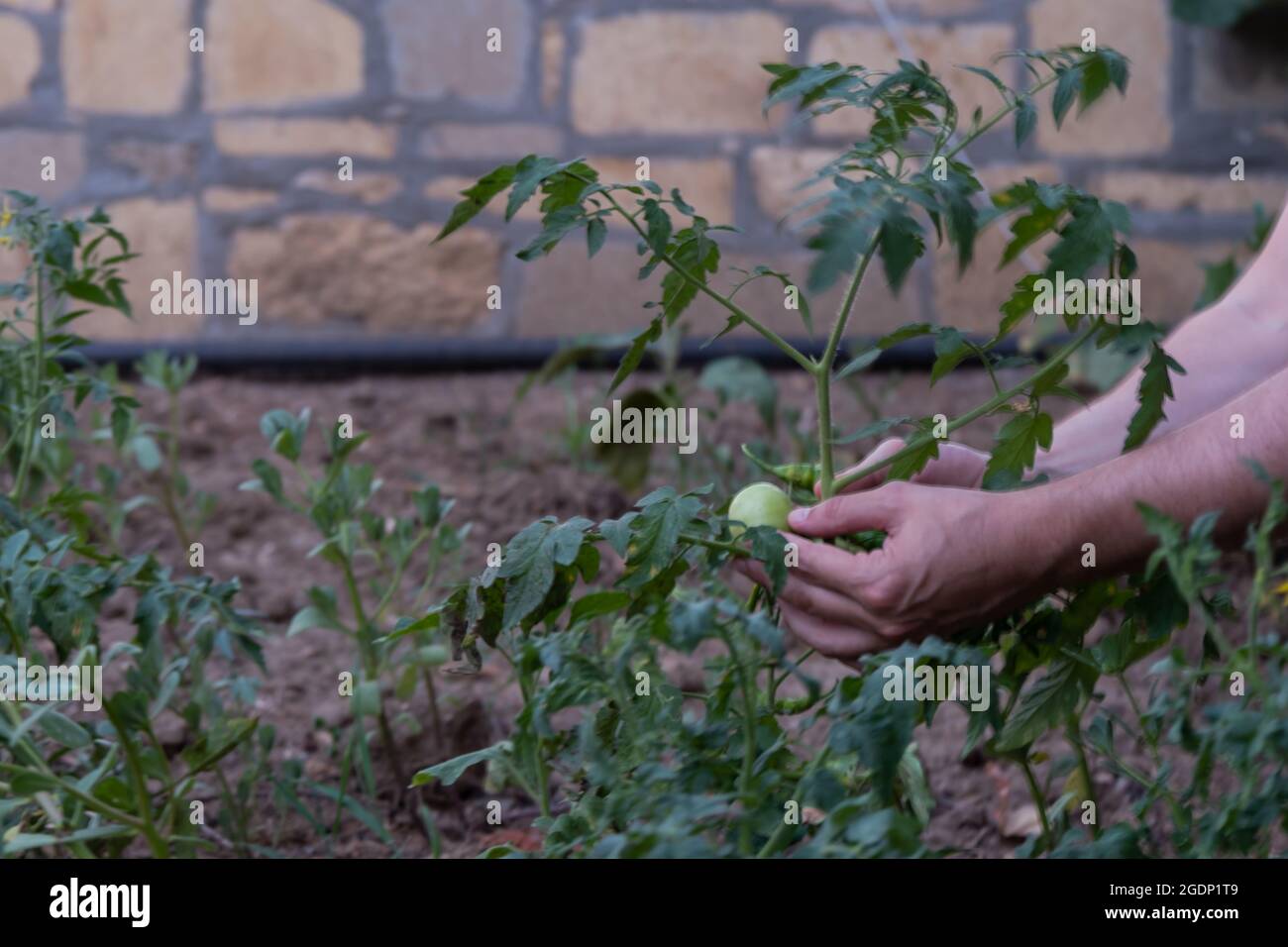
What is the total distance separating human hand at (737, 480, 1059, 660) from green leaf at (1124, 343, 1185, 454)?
4.4 inches

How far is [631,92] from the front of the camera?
13.5ft

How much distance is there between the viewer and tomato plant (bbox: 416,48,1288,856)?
116 cm

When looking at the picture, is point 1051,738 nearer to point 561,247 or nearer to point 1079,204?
point 1079,204

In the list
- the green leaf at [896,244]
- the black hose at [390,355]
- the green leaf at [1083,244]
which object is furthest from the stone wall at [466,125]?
the green leaf at [896,244]

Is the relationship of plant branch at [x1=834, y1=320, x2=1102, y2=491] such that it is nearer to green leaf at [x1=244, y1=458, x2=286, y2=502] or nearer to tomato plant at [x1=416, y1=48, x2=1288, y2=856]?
tomato plant at [x1=416, y1=48, x2=1288, y2=856]

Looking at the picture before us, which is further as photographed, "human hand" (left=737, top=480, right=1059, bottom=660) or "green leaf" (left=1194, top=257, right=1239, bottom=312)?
"green leaf" (left=1194, top=257, right=1239, bottom=312)

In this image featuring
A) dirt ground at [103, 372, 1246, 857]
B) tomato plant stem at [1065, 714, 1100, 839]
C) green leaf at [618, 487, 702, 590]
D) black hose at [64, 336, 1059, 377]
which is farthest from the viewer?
black hose at [64, 336, 1059, 377]

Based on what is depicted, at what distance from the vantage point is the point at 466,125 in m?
4.11

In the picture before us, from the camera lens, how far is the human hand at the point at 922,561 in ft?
4.85

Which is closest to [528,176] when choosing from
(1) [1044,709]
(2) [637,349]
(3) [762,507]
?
(2) [637,349]

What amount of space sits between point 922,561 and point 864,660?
231 millimetres

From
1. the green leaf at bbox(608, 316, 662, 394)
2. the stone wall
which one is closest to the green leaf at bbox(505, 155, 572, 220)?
the green leaf at bbox(608, 316, 662, 394)

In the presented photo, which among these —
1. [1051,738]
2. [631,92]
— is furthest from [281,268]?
[1051,738]

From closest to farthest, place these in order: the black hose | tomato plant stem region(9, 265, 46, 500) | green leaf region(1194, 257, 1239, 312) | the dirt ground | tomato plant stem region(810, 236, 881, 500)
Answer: tomato plant stem region(810, 236, 881, 500)
tomato plant stem region(9, 265, 46, 500)
the dirt ground
green leaf region(1194, 257, 1239, 312)
the black hose
